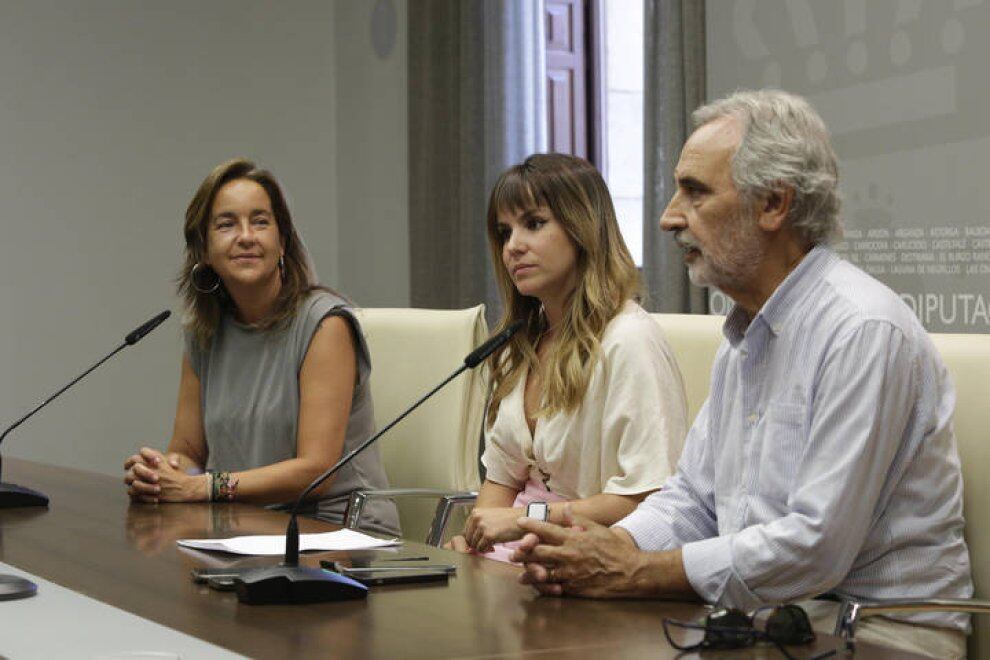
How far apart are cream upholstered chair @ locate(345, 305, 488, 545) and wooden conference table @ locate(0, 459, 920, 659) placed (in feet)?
2.63

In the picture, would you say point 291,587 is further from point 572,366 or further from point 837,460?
point 572,366

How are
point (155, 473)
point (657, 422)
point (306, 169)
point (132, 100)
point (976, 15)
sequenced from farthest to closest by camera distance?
point (306, 169) → point (132, 100) → point (976, 15) → point (155, 473) → point (657, 422)

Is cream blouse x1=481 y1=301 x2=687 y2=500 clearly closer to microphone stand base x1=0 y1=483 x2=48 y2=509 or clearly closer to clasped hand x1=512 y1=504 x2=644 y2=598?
clasped hand x1=512 y1=504 x2=644 y2=598

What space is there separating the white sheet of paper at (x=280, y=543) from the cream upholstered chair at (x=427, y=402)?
77 centimetres

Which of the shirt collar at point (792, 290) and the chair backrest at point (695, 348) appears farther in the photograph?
the chair backrest at point (695, 348)

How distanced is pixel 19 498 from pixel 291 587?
1137mm

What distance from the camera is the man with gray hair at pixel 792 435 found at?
5.60ft

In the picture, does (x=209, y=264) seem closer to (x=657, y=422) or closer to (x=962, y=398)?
(x=657, y=422)

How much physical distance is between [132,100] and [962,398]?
4529 millimetres

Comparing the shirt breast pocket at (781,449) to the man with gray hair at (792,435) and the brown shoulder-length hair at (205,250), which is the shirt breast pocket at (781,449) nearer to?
the man with gray hair at (792,435)

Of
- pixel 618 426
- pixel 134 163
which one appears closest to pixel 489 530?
pixel 618 426

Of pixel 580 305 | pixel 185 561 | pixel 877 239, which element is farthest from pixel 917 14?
pixel 185 561

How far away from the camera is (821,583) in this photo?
173 cm

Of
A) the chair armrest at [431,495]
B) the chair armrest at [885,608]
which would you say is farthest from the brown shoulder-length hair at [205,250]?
the chair armrest at [885,608]
